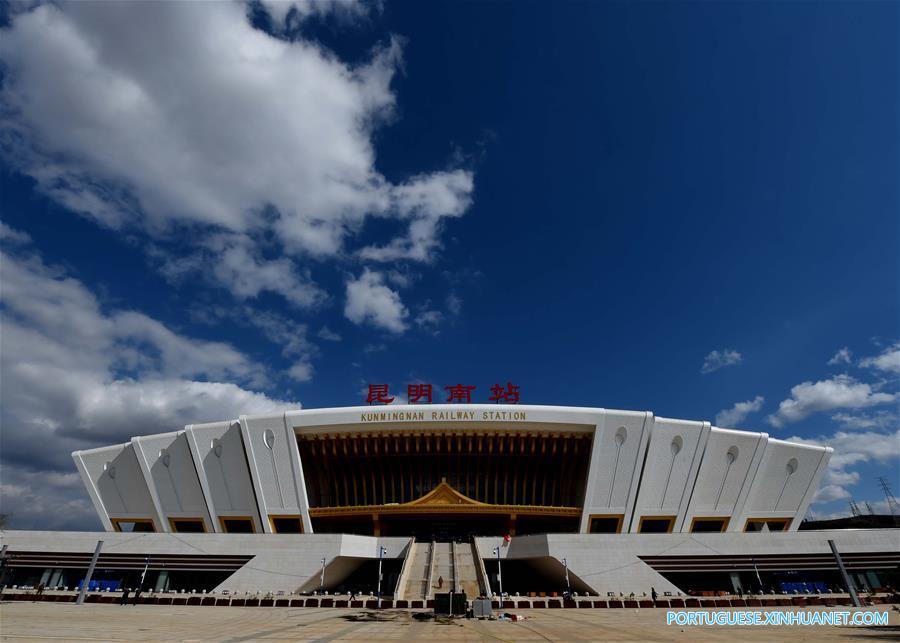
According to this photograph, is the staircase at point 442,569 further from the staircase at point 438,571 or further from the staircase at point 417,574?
the staircase at point 417,574

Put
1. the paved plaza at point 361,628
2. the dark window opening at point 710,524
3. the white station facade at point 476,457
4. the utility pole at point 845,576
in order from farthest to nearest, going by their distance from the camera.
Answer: the dark window opening at point 710,524, the white station facade at point 476,457, the utility pole at point 845,576, the paved plaza at point 361,628

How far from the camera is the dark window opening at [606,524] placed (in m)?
48.4

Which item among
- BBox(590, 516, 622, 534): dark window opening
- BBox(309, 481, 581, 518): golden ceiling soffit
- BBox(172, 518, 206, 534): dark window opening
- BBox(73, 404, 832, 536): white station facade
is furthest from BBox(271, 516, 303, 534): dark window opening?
BBox(590, 516, 622, 534): dark window opening

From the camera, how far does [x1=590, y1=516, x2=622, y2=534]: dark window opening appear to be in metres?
48.4

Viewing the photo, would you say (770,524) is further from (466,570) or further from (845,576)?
(466,570)

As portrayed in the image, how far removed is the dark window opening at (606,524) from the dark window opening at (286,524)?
30207mm

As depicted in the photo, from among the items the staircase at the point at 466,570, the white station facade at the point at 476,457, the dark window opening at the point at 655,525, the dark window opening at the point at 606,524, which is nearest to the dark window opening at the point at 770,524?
the white station facade at the point at 476,457

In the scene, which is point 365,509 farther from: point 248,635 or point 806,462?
point 806,462

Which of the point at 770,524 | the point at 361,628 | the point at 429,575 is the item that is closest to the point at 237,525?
the point at 429,575

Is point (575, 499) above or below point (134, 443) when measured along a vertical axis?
below

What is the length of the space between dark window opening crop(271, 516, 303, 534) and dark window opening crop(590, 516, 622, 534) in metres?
30.2

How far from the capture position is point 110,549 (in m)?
43.3

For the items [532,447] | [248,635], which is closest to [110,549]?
[248,635]

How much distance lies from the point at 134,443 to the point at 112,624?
35.1 meters
